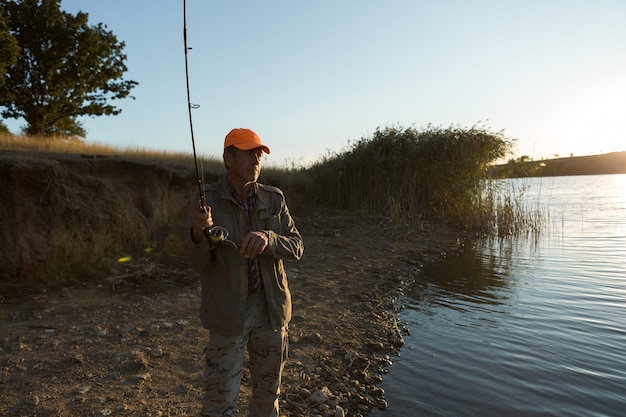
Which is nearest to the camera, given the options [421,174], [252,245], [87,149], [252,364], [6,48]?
[252,245]

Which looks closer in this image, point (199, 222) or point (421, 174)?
point (199, 222)

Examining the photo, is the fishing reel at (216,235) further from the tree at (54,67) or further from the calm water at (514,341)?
the tree at (54,67)

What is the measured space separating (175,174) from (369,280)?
5.64 metres

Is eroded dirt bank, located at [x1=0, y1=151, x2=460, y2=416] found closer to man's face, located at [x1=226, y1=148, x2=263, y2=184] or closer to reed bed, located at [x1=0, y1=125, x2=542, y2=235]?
man's face, located at [x1=226, y1=148, x2=263, y2=184]

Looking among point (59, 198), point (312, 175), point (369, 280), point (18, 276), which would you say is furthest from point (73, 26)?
point (369, 280)

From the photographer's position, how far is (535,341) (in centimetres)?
510

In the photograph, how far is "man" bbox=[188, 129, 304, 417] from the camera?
95.1 inches

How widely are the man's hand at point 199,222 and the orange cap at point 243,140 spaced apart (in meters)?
0.41

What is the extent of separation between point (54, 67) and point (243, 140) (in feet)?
68.4

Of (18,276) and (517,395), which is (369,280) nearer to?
(517,395)

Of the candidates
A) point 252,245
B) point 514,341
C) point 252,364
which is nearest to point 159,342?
point 252,364

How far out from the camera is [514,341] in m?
5.11

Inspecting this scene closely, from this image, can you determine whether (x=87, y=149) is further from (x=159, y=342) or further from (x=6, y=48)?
(x=159, y=342)

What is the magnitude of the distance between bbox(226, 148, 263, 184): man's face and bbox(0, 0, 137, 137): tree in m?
19.5
